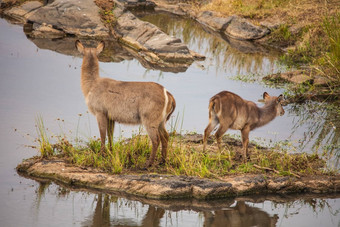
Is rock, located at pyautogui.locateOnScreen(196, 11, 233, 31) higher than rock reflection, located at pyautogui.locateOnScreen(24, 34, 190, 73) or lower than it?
higher

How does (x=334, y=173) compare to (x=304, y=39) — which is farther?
(x=304, y=39)

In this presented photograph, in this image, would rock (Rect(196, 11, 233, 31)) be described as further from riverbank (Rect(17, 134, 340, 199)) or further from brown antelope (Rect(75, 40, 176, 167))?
brown antelope (Rect(75, 40, 176, 167))

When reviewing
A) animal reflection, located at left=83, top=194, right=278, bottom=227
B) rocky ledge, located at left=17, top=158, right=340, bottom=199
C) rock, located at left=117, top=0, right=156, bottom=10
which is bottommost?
animal reflection, located at left=83, top=194, right=278, bottom=227

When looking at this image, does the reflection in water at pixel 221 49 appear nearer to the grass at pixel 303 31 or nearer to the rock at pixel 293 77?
the grass at pixel 303 31

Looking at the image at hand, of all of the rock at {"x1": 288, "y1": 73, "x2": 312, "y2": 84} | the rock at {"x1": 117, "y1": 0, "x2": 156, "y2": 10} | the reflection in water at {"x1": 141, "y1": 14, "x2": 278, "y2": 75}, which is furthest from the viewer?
the rock at {"x1": 117, "y1": 0, "x2": 156, "y2": 10}

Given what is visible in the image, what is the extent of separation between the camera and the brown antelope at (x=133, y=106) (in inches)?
354

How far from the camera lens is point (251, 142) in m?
11.1

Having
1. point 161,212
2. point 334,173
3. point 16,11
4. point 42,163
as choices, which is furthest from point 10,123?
point 16,11

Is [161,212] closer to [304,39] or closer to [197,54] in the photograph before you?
[197,54]

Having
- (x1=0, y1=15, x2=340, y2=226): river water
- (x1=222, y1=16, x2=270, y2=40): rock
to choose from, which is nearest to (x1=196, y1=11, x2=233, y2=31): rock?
(x1=222, y1=16, x2=270, y2=40): rock

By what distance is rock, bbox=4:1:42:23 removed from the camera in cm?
2006

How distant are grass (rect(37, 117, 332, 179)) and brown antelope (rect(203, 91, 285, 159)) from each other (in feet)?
1.19

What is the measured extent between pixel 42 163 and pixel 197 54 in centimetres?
1018

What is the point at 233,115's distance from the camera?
9.80 metres
